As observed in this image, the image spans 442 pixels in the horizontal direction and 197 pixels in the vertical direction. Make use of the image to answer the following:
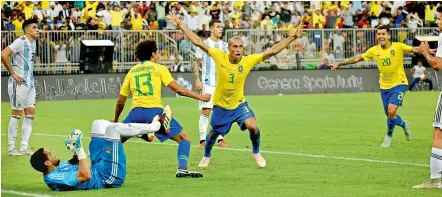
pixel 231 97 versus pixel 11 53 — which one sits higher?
pixel 11 53

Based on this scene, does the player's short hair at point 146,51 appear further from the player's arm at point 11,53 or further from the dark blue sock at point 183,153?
the player's arm at point 11,53

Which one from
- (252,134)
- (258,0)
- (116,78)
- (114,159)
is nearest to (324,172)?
(252,134)

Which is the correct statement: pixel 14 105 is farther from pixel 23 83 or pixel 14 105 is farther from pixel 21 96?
pixel 23 83

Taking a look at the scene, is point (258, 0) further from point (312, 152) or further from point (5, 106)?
point (312, 152)

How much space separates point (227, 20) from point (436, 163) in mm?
27884

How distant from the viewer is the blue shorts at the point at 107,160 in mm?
12914

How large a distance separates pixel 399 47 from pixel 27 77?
713 cm

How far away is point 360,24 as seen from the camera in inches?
1704

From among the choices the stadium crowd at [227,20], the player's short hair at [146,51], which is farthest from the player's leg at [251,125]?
the stadium crowd at [227,20]

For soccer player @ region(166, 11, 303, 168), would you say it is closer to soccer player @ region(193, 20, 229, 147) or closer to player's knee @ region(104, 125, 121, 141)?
player's knee @ region(104, 125, 121, 141)

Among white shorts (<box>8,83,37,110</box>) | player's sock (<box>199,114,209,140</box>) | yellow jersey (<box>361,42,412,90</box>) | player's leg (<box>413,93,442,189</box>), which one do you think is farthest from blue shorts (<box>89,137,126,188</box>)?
yellow jersey (<box>361,42,412,90</box>)

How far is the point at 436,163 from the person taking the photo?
1272cm

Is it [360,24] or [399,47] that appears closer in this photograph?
[399,47]

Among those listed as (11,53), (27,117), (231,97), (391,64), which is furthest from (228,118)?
(391,64)
